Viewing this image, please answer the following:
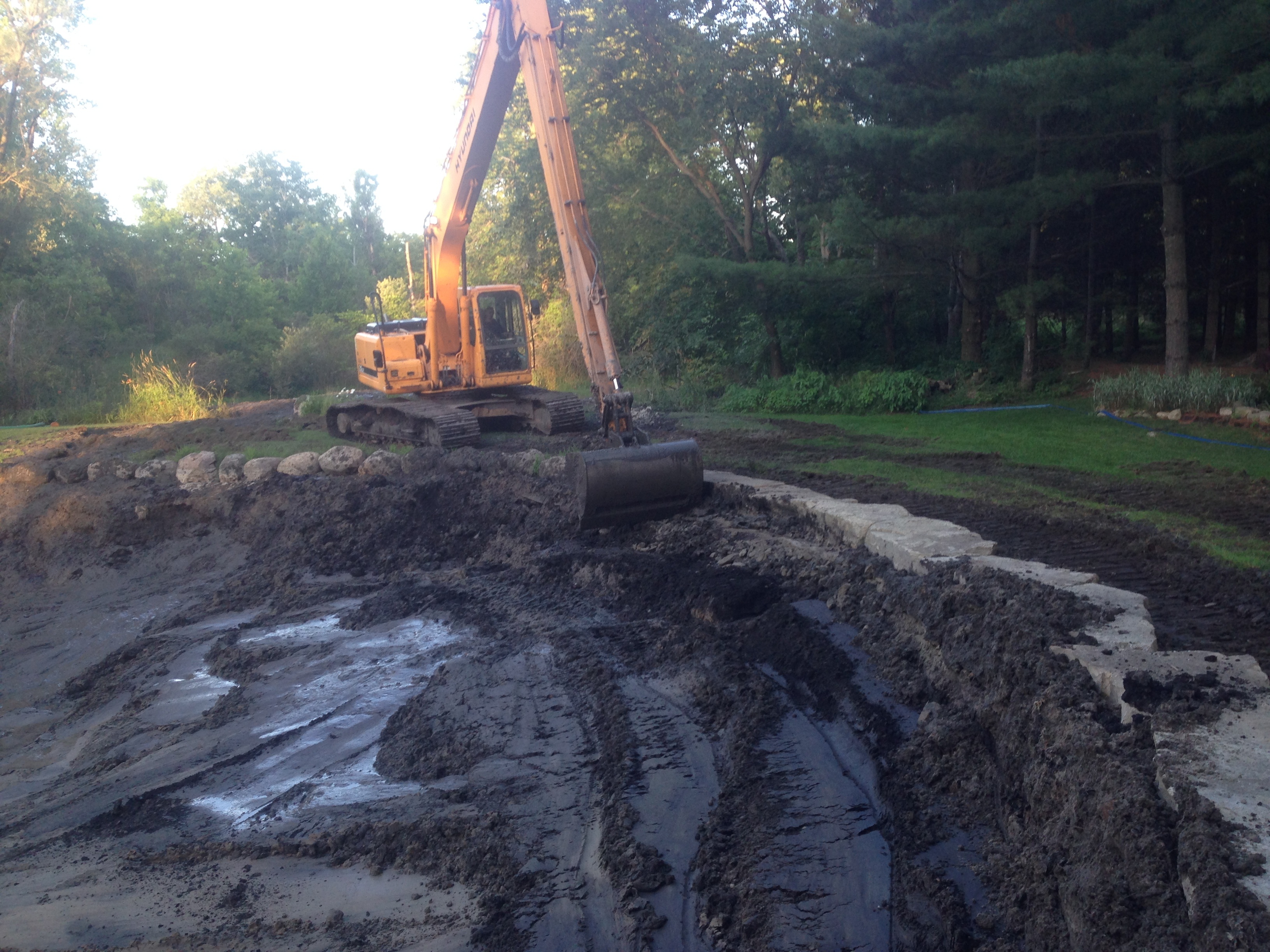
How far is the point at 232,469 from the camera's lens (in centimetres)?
1135

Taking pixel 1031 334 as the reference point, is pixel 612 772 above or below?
below

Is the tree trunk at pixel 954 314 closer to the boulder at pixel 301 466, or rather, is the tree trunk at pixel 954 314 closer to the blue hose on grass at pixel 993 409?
the blue hose on grass at pixel 993 409

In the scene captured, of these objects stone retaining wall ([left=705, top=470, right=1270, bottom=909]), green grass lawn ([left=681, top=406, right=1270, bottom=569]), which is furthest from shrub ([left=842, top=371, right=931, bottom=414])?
stone retaining wall ([left=705, top=470, right=1270, bottom=909])

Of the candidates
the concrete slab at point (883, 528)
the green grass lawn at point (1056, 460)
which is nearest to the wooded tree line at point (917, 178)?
the green grass lawn at point (1056, 460)

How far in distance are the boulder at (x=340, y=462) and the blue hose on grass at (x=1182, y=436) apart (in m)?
9.96

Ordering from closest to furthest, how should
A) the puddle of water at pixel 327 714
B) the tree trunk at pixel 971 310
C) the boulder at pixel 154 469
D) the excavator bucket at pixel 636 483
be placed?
1. the puddle of water at pixel 327 714
2. the excavator bucket at pixel 636 483
3. the boulder at pixel 154 469
4. the tree trunk at pixel 971 310

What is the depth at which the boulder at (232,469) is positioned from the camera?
11133 millimetres

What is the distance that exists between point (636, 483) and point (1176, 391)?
383 inches

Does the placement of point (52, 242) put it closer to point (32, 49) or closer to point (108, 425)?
point (32, 49)

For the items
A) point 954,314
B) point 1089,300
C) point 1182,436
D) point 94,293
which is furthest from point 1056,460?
point 94,293

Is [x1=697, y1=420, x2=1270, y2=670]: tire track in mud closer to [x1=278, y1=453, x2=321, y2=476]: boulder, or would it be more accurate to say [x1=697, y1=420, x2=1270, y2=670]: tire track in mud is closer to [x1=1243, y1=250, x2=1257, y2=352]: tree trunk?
[x1=278, y1=453, x2=321, y2=476]: boulder

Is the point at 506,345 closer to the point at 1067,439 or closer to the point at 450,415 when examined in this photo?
the point at 450,415

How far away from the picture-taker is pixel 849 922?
2773mm

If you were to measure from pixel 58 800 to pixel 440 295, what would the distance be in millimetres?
10625
